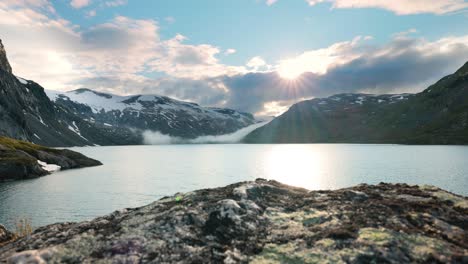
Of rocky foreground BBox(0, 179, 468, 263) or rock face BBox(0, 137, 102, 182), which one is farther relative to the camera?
rock face BBox(0, 137, 102, 182)

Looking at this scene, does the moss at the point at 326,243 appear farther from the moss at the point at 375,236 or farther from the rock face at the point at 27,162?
the rock face at the point at 27,162

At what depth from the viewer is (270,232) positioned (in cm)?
938

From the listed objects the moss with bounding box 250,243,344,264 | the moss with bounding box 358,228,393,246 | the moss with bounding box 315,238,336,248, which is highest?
the moss with bounding box 358,228,393,246

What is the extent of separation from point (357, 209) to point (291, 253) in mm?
3136

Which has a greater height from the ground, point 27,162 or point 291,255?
point 291,255

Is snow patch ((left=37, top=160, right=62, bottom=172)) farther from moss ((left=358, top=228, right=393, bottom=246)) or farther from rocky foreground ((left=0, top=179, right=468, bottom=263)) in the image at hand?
moss ((left=358, top=228, right=393, bottom=246))

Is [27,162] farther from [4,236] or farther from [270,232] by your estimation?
[270,232]

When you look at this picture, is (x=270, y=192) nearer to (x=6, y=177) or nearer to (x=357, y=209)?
(x=357, y=209)

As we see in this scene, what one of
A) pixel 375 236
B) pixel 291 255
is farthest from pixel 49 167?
pixel 375 236

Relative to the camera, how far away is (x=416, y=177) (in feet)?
299

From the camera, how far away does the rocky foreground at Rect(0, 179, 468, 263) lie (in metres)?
7.96

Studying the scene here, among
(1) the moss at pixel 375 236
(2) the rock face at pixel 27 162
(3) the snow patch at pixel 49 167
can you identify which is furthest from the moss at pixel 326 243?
(3) the snow patch at pixel 49 167

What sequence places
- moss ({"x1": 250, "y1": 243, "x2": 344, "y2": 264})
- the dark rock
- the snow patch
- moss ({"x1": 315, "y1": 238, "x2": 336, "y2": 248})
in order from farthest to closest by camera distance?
the snow patch < the dark rock < moss ({"x1": 315, "y1": 238, "x2": 336, "y2": 248}) < moss ({"x1": 250, "y1": 243, "x2": 344, "y2": 264})

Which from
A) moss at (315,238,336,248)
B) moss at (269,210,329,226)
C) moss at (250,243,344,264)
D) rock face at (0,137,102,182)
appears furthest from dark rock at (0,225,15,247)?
rock face at (0,137,102,182)
